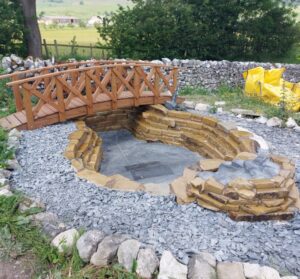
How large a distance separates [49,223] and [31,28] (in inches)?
403

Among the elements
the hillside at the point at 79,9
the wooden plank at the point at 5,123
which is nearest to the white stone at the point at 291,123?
A: the wooden plank at the point at 5,123

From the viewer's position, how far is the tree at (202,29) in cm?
1251

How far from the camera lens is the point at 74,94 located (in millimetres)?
7059

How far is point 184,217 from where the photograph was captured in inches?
152

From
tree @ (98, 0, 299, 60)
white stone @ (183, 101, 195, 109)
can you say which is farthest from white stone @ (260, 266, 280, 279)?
tree @ (98, 0, 299, 60)

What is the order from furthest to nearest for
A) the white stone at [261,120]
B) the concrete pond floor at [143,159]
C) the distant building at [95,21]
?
the distant building at [95,21]
the white stone at [261,120]
the concrete pond floor at [143,159]

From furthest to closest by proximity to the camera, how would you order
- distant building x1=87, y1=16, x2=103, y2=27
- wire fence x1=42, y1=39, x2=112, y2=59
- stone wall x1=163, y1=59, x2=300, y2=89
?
distant building x1=87, y1=16, x2=103, y2=27 < wire fence x1=42, y1=39, x2=112, y2=59 < stone wall x1=163, y1=59, x2=300, y2=89

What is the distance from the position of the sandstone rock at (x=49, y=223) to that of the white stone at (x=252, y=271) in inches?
75.6

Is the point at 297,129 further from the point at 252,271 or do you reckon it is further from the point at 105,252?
the point at 105,252

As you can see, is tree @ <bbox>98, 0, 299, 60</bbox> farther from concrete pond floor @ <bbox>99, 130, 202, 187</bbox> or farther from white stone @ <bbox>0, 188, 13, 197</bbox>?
white stone @ <bbox>0, 188, 13, 197</bbox>

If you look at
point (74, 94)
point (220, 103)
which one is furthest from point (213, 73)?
point (74, 94)

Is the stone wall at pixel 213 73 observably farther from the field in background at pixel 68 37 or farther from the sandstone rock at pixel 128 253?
the sandstone rock at pixel 128 253

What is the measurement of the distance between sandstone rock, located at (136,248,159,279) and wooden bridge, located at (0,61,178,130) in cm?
409

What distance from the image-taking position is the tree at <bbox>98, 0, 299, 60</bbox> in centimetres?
1251
